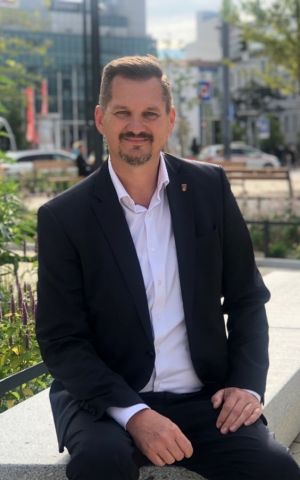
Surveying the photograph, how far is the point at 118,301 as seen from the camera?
278cm

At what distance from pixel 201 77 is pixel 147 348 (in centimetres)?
9595

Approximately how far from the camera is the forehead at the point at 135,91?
2814 mm

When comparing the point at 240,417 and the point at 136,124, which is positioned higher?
the point at 136,124

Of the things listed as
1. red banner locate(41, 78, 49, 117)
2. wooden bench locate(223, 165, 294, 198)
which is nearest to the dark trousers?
wooden bench locate(223, 165, 294, 198)

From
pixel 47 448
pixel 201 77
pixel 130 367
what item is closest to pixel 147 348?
pixel 130 367

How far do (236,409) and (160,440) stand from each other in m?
0.31

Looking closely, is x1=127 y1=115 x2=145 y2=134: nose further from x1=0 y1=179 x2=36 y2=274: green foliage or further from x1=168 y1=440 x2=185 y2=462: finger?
x1=0 y1=179 x2=36 y2=274: green foliage

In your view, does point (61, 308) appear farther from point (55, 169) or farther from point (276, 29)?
point (55, 169)

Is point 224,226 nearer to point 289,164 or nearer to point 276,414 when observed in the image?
point 276,414

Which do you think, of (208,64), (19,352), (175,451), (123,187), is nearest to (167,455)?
(175,451)

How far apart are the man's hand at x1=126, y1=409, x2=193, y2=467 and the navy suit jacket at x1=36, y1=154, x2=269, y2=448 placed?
12 cm

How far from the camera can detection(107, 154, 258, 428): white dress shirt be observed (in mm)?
2832

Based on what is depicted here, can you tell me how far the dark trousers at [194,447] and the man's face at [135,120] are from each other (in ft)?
2.72

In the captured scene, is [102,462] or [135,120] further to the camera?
[135,120]
